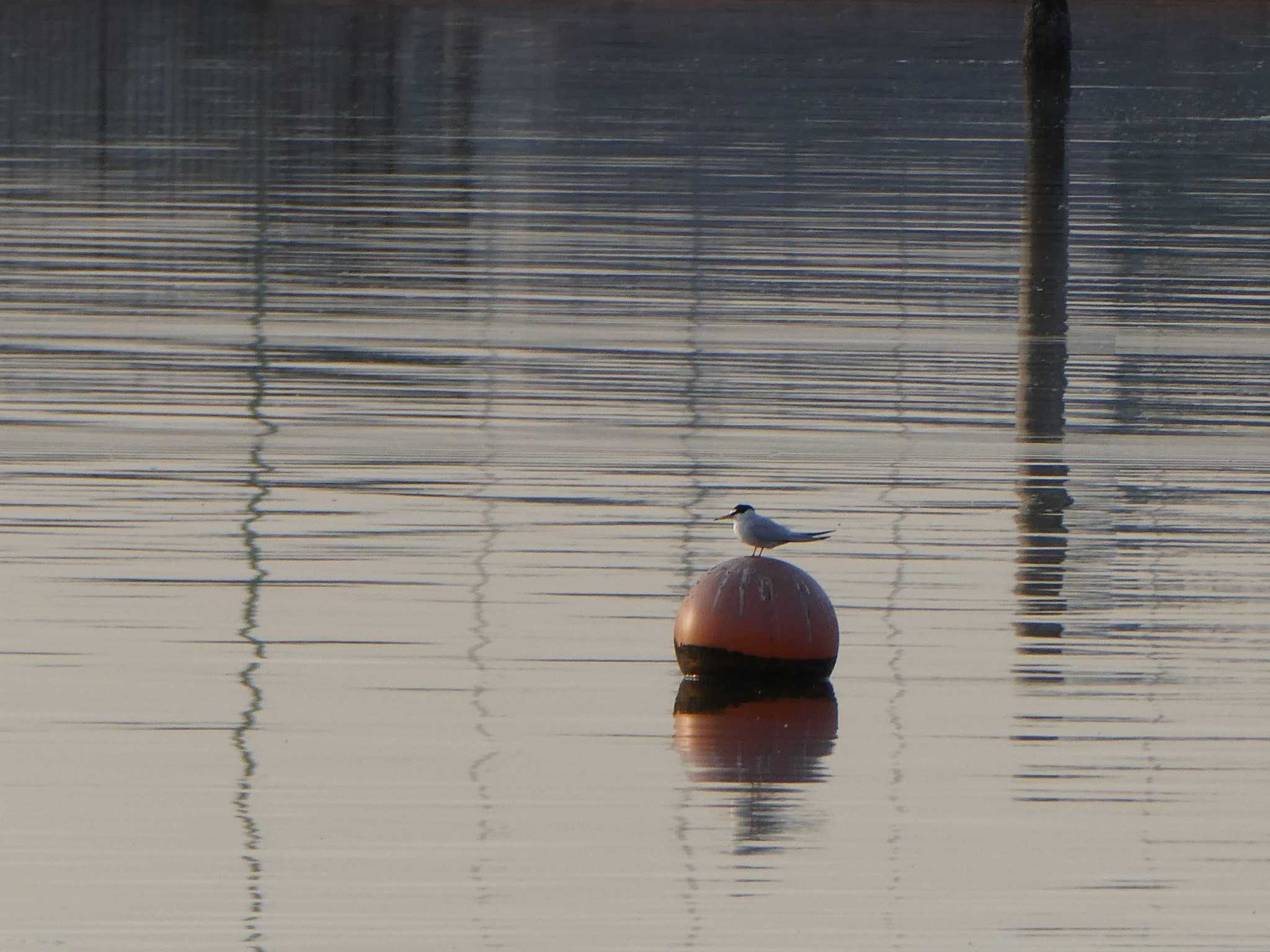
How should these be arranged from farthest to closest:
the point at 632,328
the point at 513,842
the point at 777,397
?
the point at 632,328, the point at 777,397, the point at 513,842

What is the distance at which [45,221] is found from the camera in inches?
910

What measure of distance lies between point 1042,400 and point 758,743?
699 cm

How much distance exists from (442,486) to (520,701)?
11.9 feet

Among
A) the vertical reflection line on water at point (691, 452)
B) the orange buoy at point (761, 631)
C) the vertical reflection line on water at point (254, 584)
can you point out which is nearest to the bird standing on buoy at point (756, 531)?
the orange buoy at point (761, 631)

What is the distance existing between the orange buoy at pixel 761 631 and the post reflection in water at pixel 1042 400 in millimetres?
725

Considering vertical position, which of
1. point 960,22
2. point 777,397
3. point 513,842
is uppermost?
point 960,22

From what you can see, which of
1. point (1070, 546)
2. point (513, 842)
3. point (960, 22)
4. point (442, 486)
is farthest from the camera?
point (960, 22)

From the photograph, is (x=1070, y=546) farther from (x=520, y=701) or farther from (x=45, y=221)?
(x=45, y=221)

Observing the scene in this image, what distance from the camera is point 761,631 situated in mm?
9555

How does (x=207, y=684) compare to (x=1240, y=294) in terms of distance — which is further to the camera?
(x=1240, y=294)

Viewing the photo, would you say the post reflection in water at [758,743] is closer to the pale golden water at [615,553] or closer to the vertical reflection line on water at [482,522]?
the pale golden water at [615,553]

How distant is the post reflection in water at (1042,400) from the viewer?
35.5ft

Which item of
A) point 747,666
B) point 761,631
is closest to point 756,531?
point 761,631

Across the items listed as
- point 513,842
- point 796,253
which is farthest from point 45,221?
point 513,842
